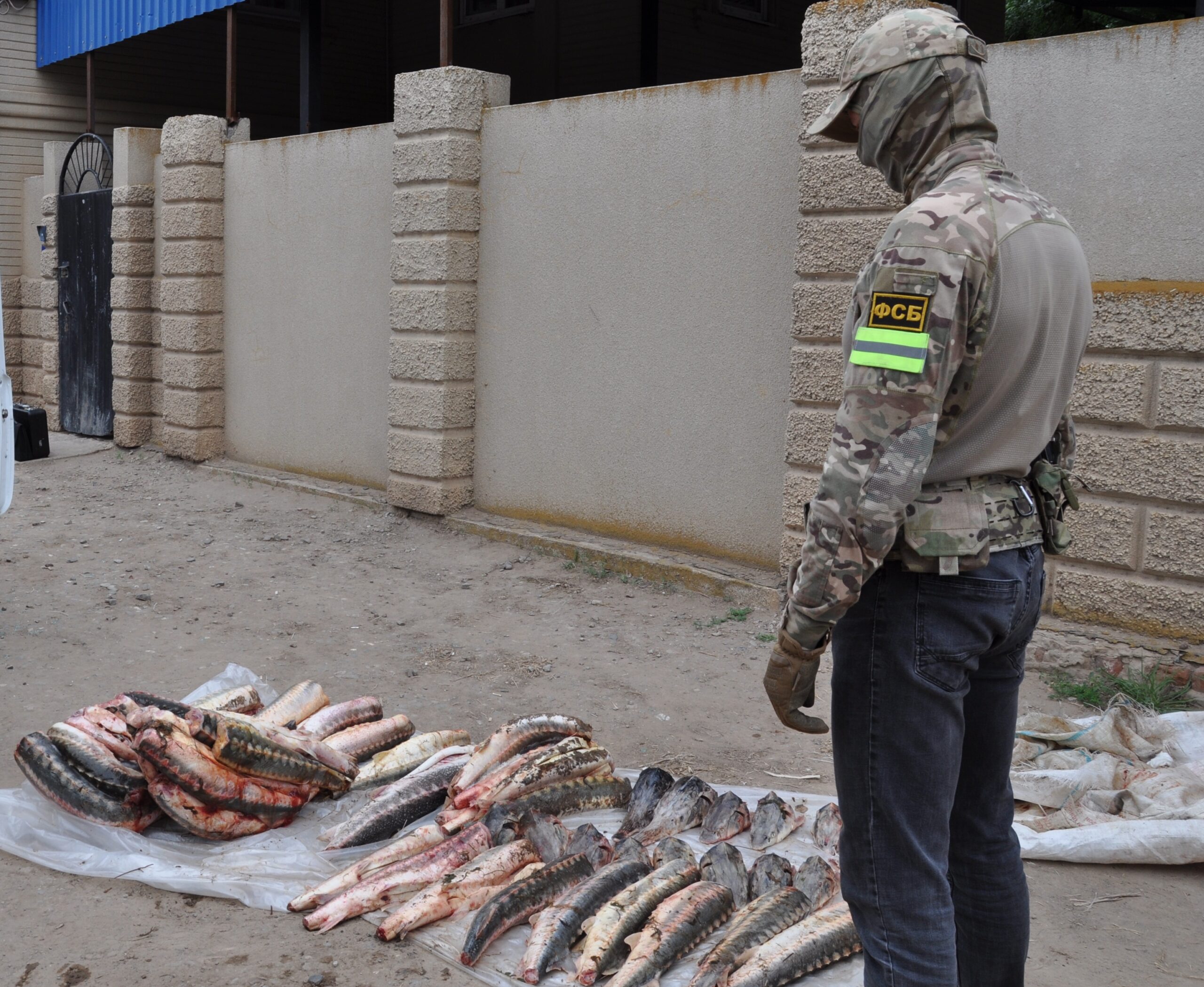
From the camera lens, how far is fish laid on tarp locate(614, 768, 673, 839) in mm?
4023

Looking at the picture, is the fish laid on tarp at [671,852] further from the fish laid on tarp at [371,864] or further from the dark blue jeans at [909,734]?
the dark blue jeans at [909,734]

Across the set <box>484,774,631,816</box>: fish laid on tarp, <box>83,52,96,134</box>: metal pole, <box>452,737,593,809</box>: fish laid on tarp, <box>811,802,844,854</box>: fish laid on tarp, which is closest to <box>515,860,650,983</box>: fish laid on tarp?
<box>484,774,631,816</box>: fish laid on tarp

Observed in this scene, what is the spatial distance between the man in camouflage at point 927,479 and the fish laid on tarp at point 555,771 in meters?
1.88

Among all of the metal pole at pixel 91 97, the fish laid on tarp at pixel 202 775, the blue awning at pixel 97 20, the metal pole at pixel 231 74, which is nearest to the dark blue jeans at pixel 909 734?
the fish laid on tarp at pixel 202 775

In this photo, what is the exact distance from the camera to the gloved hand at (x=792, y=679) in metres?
2.33

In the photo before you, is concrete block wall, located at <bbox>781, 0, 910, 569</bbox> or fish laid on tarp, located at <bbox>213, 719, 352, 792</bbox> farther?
concrete block wall, located at <bbox>781, 0, 910, 569</bbox>

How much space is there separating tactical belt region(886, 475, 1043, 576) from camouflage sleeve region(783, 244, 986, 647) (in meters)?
0.04

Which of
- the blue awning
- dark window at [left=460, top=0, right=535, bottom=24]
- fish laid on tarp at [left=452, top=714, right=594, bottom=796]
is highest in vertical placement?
dark window at [left=460, top=0, right=535, bottom=24]

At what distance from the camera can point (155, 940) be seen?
3.38 m

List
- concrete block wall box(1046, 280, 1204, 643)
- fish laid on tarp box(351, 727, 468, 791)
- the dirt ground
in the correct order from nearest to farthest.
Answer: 1. the dirt ground
2. fish laid on tarp box(351, 727, 468, 791)
3. concrete block wall box(1046, 280, 1204, 643)

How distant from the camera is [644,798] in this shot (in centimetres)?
410

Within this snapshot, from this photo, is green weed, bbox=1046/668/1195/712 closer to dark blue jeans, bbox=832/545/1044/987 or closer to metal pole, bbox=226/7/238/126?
dark blue jeans, bbox=832/545/1044/987

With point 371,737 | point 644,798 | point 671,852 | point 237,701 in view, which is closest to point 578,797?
point 644,798

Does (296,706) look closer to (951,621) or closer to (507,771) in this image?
(507,771)
